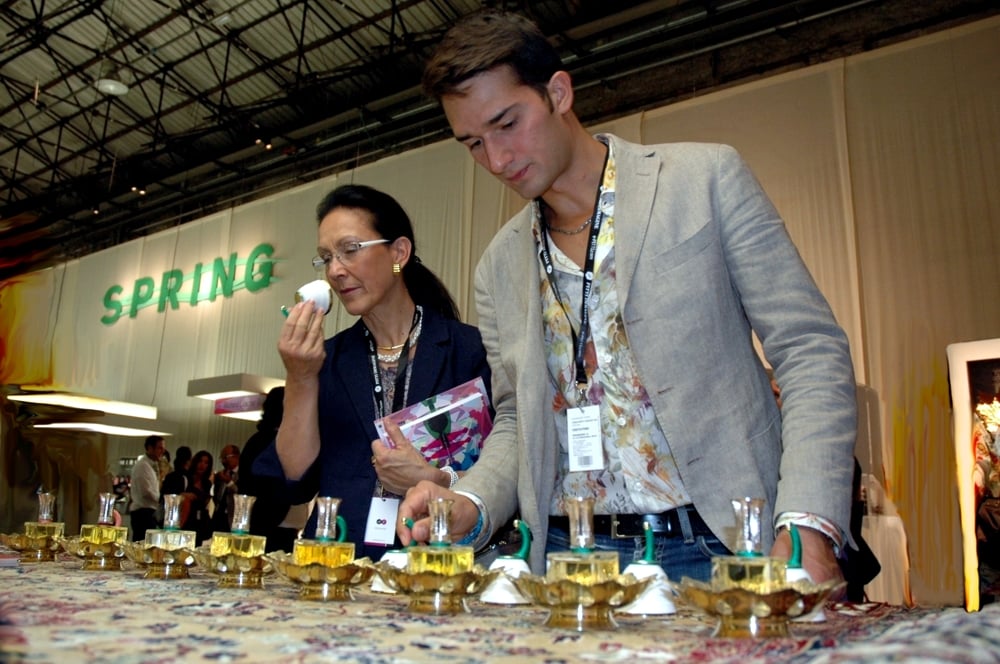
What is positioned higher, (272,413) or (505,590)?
(272,413)

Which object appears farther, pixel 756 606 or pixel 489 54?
pixel 489 54

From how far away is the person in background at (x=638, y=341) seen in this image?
1165 mm

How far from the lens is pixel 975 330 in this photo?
590cm

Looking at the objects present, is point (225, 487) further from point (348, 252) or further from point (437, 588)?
point (437, 588)

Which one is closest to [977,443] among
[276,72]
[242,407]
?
[242,407]

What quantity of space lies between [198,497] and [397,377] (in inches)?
267

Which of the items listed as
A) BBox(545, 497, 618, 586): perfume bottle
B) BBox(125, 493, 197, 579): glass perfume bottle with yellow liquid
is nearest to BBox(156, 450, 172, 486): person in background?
BBox(125, 493, 197, 579): glass perfume bottle with yellow liquid

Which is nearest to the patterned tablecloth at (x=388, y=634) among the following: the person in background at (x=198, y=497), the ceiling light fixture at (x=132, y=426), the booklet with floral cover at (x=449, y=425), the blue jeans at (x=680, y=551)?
the blue jeans at (x=680, y=551)

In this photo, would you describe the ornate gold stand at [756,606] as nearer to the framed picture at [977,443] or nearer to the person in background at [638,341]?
the person in background at [638,341]

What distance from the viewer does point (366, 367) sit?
1.98 meters

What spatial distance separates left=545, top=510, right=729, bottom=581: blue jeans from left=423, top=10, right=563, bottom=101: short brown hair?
0.76m

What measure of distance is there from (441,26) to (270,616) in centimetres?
863

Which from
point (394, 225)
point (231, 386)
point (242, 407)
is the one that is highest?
point (231, 386)

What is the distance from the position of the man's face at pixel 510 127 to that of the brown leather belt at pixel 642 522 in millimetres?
563
